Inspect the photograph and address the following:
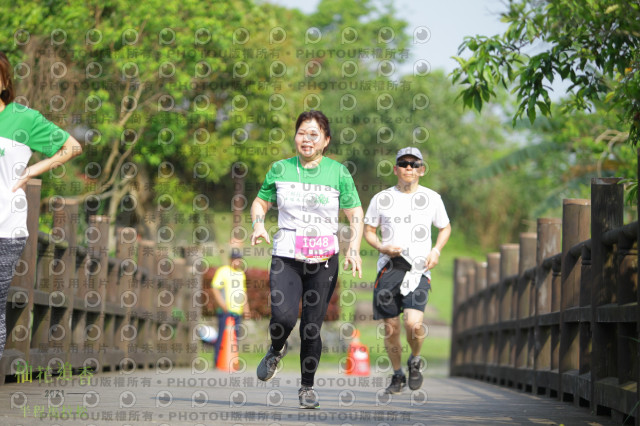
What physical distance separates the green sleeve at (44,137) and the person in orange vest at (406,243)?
326 cm

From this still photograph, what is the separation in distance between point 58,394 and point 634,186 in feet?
13.1

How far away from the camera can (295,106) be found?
28.0 meters

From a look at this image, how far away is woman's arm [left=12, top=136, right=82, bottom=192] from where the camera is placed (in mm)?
5445

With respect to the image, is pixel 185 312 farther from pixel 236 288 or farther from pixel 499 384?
pixel 499 384

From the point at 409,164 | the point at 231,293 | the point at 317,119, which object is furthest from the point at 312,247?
the point at 231,293

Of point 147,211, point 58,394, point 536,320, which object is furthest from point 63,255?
point 147,211

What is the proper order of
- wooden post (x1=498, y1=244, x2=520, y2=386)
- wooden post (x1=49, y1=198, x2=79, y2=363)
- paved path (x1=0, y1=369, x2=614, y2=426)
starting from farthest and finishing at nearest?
wooden post (x1=498, y1=244, x2=520, y2=386)
wooden post (x1=49, y1=198, x2=79, y2=363)
paved path (x1=0, y1=369, x2=614, y2=426)

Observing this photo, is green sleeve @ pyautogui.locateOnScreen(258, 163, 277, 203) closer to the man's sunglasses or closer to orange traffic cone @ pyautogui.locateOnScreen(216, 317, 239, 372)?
the man's sunglasses

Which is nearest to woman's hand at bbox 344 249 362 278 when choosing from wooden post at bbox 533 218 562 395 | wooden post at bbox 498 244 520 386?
wooden post at bbox 533 218 562 395

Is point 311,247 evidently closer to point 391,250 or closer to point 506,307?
point 391,250

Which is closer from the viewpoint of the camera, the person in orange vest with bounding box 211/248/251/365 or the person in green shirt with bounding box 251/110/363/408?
the person in green shirt with bounding box 251/110/363/408

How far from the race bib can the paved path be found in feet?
3.17

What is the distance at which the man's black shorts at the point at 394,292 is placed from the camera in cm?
834

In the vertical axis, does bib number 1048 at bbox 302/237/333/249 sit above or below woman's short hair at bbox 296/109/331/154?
below
